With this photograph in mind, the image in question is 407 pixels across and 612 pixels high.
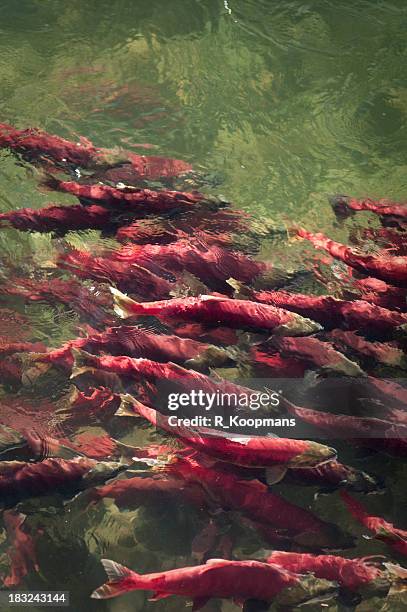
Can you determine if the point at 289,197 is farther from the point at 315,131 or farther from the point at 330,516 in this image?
the point at 330,516

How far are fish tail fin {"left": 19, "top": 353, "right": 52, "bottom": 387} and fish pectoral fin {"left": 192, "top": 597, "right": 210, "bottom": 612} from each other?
82cm

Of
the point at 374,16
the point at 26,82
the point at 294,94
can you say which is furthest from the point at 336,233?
the point at 26,82

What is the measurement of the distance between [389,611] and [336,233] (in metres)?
1.19

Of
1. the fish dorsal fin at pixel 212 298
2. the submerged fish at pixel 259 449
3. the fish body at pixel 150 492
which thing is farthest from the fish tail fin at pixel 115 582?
the fish dorsal fin at pixel 212 298

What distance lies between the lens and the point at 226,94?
7.74ft

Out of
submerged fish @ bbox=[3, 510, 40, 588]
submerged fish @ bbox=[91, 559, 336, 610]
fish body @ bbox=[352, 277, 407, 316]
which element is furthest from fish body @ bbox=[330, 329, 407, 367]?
submerged fish @ bbox=[3, 510, 40, 588]

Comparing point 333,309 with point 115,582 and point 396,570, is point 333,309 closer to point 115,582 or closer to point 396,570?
point 396,570

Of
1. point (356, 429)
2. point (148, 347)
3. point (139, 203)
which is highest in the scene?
point (139, 203)

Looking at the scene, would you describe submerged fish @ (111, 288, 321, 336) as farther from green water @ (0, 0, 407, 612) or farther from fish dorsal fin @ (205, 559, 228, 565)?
fish dorsal fin @ (205, 559, 228, 565)

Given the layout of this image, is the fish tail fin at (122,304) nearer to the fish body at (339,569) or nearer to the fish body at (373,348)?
the fish body at (373,348)

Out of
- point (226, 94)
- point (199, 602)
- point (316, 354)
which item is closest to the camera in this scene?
point (199, 602)

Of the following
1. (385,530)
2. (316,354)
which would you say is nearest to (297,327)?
(316,354)

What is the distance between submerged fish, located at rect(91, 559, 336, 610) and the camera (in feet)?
6.64

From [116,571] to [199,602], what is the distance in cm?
26
